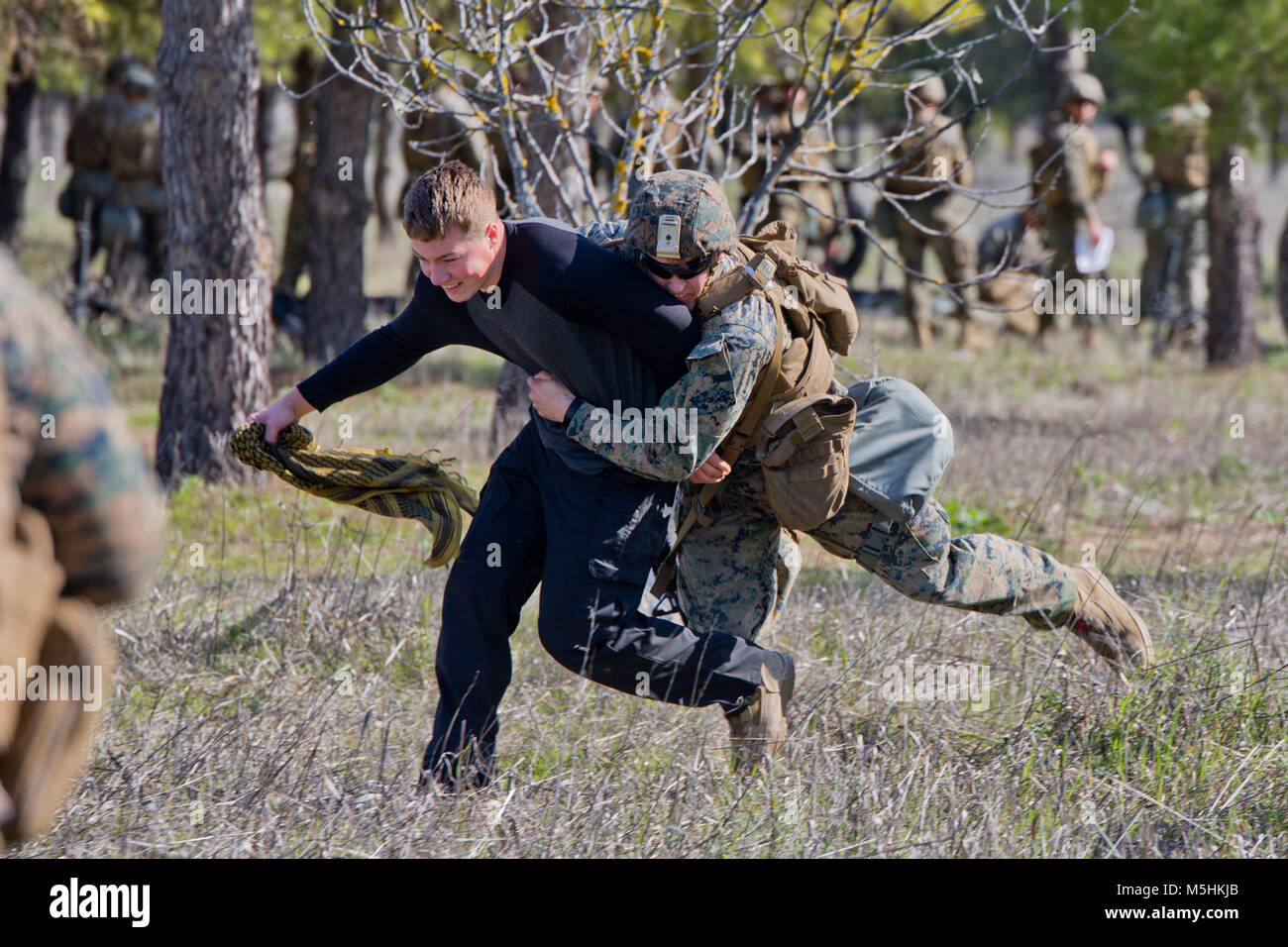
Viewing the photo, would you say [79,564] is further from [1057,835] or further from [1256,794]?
[1256,794]

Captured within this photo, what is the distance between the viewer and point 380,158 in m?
20.7

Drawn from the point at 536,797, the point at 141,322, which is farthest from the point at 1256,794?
the point at 141,322

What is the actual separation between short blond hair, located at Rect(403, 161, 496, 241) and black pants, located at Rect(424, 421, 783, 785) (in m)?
0.63

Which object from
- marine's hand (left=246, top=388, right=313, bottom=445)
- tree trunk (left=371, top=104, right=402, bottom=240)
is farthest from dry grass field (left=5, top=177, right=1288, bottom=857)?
tree trunk (left=371, top=104, right=402, bottom=240)

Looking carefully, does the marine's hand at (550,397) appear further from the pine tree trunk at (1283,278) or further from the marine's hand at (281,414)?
the pine tree trunk at (1283,278)

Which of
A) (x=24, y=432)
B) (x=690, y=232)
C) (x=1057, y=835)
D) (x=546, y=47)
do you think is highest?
(x=546, y=47)

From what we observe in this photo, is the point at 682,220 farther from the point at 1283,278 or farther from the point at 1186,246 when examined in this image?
the point at 1283,278

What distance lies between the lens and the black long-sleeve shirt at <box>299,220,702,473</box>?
3094 millimetres

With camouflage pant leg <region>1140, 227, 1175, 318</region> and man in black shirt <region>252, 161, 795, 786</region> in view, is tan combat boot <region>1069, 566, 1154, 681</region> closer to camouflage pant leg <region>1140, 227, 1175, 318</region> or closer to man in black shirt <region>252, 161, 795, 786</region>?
man in black shirt <region>252, 161, 795, 786</region>

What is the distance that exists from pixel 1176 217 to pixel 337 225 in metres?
7.90

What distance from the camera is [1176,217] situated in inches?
516

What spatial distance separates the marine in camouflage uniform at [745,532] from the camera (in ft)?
9.98

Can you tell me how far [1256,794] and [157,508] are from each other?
2.65 meters

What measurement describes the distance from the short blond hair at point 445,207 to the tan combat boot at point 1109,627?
6.45 feet
